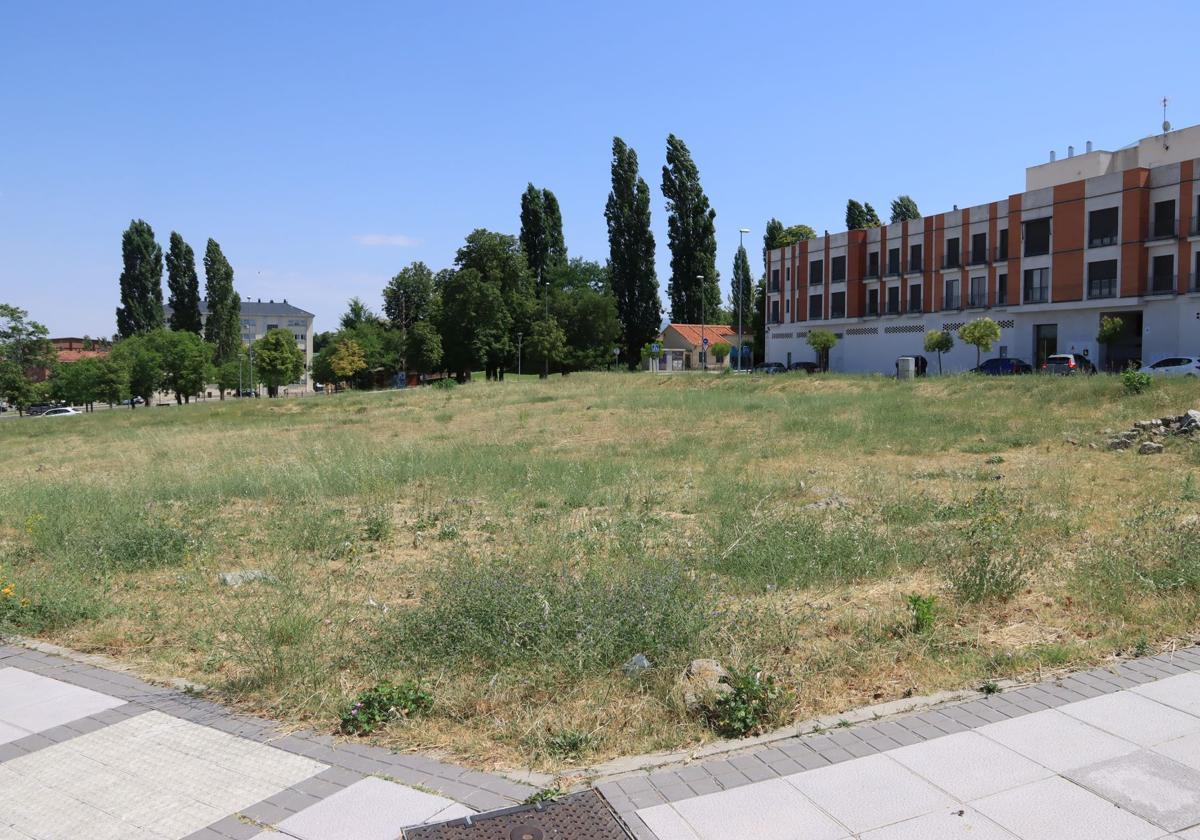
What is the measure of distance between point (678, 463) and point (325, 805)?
12.3 m

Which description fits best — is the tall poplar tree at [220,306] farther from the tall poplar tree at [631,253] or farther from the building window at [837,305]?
the building window at [837,305]

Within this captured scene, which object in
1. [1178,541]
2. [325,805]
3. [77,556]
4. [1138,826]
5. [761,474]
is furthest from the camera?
[761,474]

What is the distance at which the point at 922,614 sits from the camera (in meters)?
5.73

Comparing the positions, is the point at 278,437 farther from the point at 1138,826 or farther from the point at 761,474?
the point at 1138,826

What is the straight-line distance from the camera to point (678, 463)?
618 inches

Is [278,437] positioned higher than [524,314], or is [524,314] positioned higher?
[524,314]

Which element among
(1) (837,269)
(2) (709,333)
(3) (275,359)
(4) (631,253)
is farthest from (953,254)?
(3) (275,359)

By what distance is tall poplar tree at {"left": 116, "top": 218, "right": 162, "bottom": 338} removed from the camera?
82.0 m

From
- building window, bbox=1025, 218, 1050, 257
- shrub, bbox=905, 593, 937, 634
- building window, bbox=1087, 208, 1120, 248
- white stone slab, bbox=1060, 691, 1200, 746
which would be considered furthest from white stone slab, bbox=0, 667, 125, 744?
building window, bbox=1025, 218, 1050, 257

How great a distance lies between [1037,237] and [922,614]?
5093 cm

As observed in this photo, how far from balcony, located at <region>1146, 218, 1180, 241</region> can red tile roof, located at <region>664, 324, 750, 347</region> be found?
1418 inches

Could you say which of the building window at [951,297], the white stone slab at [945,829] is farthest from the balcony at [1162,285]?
the white stone slab at [945,829]

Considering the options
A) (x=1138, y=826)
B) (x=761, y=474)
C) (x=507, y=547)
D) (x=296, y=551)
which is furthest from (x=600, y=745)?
(x=761, y=474)

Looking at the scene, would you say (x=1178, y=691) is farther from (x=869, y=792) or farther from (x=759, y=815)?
(x=759, y=815)
